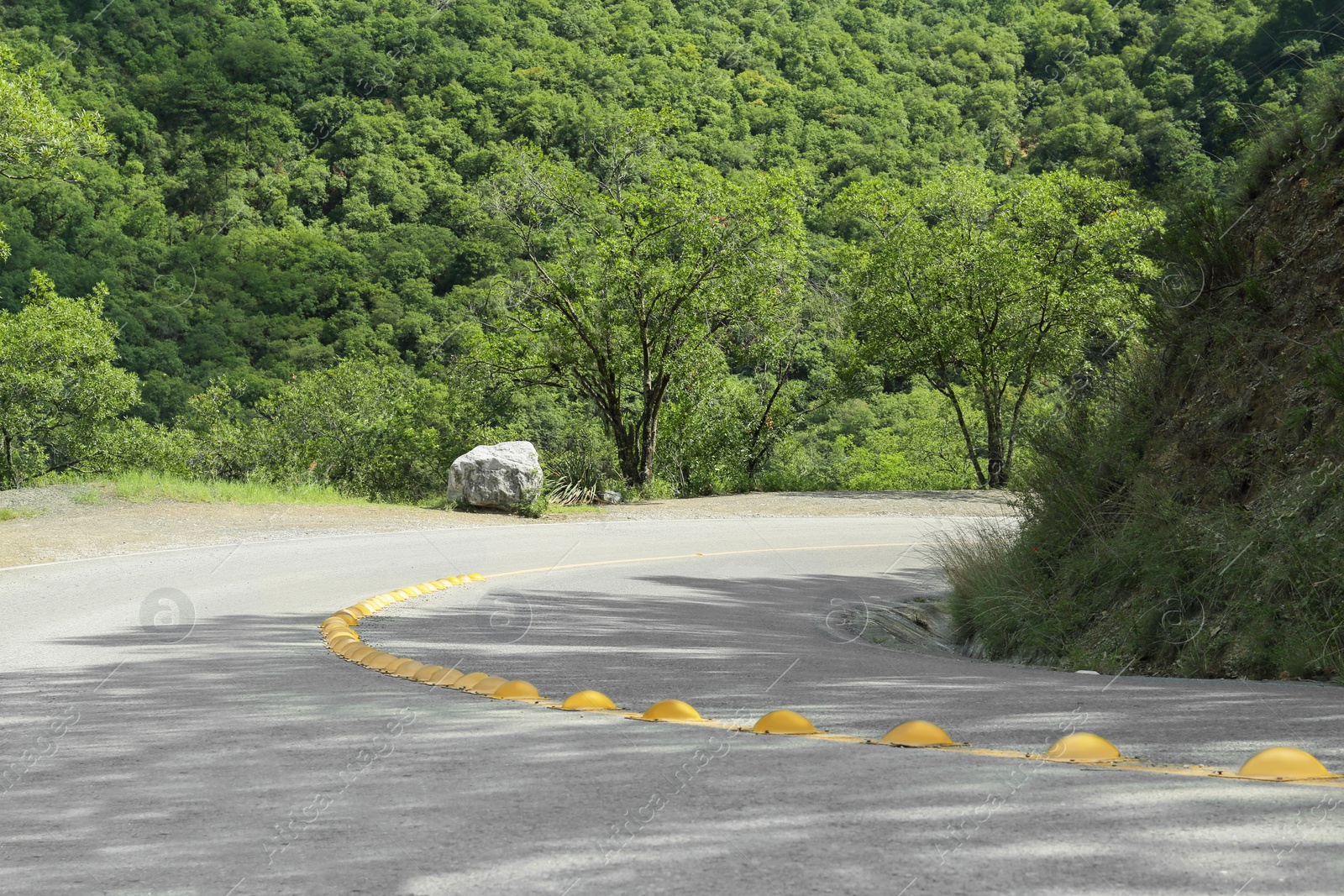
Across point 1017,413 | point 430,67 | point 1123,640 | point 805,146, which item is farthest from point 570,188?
point 430,67

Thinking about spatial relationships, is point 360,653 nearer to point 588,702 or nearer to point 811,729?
point 588,702

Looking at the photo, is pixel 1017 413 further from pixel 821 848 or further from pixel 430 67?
pixel 430 67

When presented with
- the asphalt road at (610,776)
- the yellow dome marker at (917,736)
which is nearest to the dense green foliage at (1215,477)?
the asphalt road at (610,776)

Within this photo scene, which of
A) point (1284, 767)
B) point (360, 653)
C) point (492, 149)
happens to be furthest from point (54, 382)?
point (1284, 767)

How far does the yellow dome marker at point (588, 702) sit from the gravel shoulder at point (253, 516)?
31.2 ft

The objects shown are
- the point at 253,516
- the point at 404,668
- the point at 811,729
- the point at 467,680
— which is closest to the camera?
the point at 811,729

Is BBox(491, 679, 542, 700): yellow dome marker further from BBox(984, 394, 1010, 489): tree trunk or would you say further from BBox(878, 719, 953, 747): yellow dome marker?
BBox(984, 394, 1010, 489): tree trunk

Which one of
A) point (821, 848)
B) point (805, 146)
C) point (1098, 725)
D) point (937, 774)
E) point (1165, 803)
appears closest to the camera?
point (821, 848)

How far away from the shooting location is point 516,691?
523 cm

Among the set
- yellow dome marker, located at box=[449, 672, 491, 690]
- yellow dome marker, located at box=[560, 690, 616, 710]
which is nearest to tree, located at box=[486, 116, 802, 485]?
yellow dome marker, located at box=[449, 672, 491, 690]

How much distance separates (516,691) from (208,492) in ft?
45.6

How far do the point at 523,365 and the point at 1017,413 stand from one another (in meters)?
12.4

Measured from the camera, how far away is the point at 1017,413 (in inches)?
1042

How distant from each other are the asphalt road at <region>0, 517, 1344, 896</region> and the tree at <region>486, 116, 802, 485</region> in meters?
16.1
